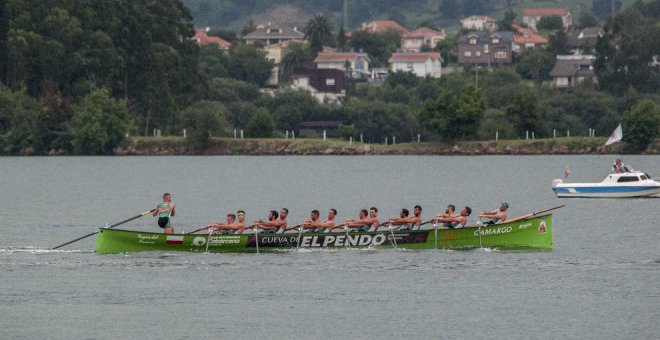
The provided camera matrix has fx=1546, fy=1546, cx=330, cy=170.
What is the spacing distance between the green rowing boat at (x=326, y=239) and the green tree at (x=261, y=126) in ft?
349

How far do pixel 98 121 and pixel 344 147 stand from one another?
88.9ft

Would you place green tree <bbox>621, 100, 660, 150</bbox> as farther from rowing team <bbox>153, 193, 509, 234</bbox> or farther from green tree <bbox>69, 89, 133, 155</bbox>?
rowing team <bbox>153, 193, 509, 234</bbox>

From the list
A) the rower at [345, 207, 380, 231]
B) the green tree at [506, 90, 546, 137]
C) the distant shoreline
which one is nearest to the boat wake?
the rower at [345, 207, 380, 231]

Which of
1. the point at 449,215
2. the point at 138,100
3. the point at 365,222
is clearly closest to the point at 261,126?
the point at 138,100

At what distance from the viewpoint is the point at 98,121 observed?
155000 millimetres

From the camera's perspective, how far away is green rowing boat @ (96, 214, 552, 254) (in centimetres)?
5891

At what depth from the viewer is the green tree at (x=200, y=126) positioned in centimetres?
16100

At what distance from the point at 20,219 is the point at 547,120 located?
9516 cm

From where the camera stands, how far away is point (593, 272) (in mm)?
57250

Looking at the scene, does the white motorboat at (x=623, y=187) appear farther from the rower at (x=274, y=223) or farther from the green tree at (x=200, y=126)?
the green tree at (x=200, y=126)

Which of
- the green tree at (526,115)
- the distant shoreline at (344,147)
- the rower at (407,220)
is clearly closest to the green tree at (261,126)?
the distant shoreline at (344,147)

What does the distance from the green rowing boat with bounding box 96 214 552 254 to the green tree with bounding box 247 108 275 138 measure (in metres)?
106

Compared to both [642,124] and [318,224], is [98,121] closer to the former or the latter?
[642,124]

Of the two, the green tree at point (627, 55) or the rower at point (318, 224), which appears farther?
the green tree at point (627, 55)
